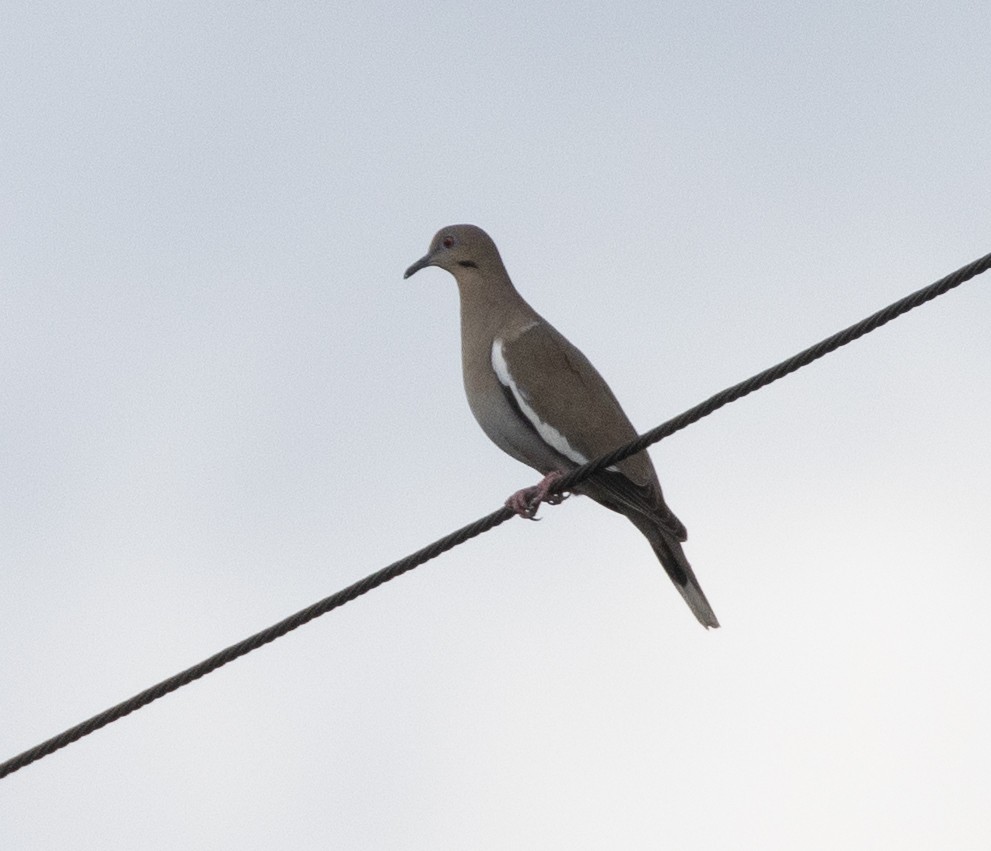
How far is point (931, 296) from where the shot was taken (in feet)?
16.5

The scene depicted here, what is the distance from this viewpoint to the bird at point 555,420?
7.35 m

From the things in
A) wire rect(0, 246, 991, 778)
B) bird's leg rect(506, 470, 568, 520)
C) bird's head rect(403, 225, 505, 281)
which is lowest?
wire rect(0, 246, 991, 778)

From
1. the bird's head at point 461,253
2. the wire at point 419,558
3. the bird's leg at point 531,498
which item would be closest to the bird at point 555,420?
the bird's leg at point 531,498

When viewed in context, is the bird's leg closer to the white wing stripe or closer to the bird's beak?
the white wing stripe

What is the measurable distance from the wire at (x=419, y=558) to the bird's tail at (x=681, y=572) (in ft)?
5.81

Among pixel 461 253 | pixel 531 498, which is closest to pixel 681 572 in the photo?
pixel 531 498

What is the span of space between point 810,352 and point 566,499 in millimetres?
2459

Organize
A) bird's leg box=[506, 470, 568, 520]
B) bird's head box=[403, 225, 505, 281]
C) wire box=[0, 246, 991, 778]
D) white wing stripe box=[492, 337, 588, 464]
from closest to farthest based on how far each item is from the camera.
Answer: wire box=[0, 246, 991, 778] → bird's leg box=[506, 470, 568, 520] → white wing stripe box=[492, 337, 588, 464] → bird's head box=[403, 225, 505, 281]

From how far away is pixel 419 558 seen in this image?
568 centimetres

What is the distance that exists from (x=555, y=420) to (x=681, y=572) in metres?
0.83

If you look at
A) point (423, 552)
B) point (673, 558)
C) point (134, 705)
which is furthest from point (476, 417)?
point (134, 705)

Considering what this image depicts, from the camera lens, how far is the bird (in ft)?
24.1

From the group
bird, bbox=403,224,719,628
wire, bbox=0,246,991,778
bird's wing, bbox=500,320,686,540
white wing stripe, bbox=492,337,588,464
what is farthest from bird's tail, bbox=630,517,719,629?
wire, bbox=0,246,991,778

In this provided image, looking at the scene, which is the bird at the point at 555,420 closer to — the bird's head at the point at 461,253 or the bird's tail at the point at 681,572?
the bird's tail at the point at 681,572
